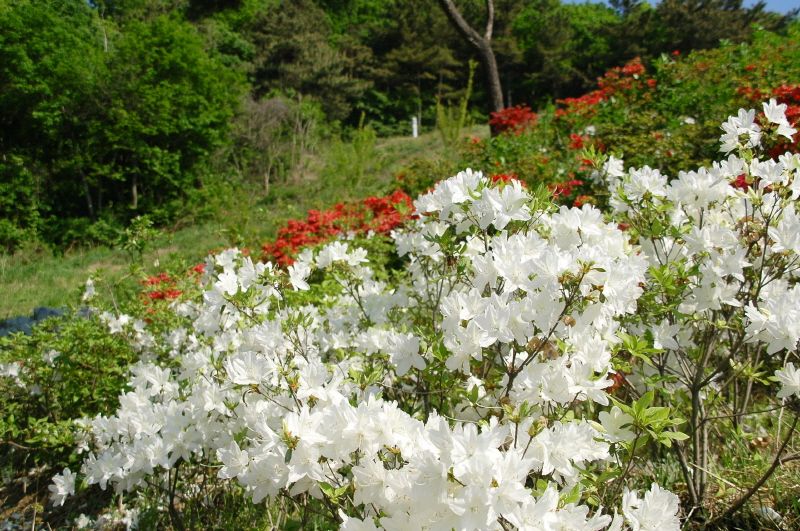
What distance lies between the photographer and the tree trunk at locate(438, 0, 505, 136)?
7.75 meters

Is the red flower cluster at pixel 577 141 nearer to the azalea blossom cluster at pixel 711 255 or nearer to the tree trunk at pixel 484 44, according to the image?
the tree trunk at pixel 484 44

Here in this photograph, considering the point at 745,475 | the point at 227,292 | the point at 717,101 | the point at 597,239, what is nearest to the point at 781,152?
the point at 717,101

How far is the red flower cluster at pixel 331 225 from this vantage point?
5734 millimetres

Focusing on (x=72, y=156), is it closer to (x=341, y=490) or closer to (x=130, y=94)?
(x=130, y=94)

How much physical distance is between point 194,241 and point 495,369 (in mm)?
9077

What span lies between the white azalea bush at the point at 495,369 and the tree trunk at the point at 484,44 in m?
6.38

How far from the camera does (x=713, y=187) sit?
1.93 m

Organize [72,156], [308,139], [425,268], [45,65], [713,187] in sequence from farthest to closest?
[308,139] < [72,156] < [45,65] < [425,268] < [713,187]

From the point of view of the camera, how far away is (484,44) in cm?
819

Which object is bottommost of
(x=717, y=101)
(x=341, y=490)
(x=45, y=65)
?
(x=341, y=490)

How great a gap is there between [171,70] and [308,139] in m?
4.46

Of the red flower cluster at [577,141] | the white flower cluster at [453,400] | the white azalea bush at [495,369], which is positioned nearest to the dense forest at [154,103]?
the red flower cluster at [577,141]

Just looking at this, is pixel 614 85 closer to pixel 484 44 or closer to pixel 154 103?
pixel 484 44

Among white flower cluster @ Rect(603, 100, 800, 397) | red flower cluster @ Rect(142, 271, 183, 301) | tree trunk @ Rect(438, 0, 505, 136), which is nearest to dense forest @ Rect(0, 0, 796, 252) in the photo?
tree trunk @ Rect(438, 0, 505, 136)
